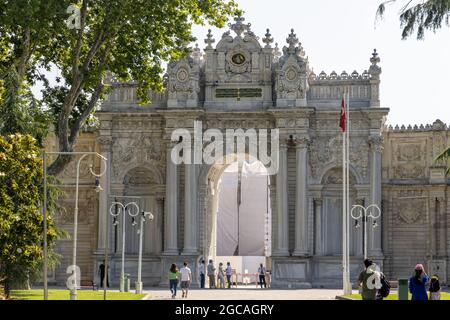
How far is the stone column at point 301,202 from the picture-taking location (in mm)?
54250

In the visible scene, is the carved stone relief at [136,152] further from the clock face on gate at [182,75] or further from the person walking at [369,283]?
the person walking at [369,283]

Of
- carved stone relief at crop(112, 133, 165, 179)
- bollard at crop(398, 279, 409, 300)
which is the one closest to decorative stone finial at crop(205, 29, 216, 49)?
carved stone relief at crop(112, 133, 165, 179)

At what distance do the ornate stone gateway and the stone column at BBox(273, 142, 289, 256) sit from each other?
55 millimetres

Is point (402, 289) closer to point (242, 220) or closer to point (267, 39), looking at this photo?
point (267, 39)

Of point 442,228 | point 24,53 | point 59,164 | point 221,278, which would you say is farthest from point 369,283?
point 442,228

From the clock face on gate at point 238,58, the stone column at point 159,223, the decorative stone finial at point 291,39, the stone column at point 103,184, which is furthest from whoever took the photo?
the stone column at point 159,223

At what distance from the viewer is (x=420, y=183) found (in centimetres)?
5619

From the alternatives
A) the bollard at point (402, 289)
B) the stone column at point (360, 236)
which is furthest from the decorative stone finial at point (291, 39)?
the bollard at point (402, 289)

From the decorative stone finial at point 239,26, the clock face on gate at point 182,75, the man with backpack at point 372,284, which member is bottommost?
the man with backpack at point 372,284

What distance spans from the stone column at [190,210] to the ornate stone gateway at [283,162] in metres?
0.06

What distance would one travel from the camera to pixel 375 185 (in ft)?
180

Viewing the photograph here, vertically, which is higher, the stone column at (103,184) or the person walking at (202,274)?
the stone column at (103,184)
